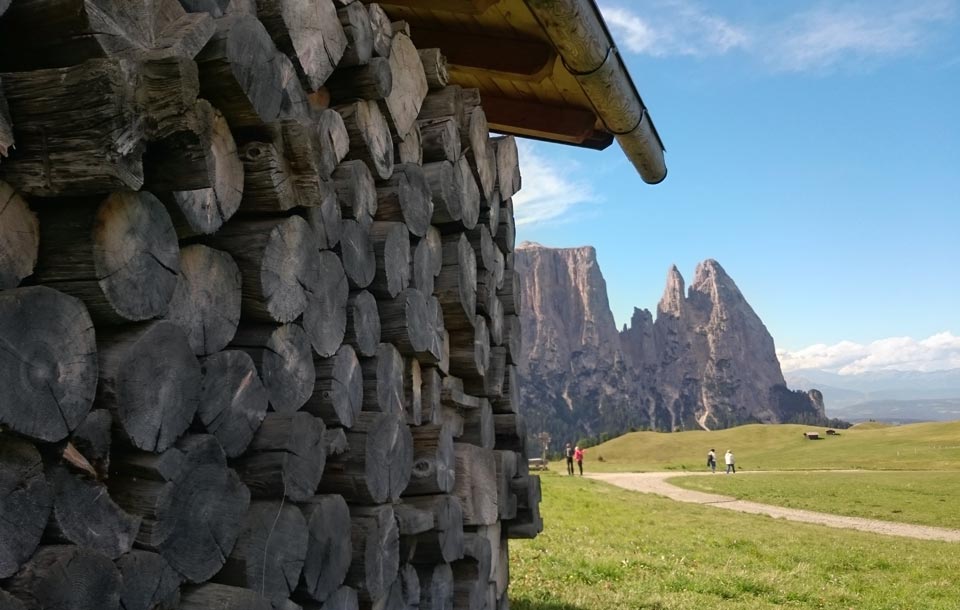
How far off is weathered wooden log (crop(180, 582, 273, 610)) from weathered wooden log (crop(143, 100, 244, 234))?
97 cm

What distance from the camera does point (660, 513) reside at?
16.5 metres

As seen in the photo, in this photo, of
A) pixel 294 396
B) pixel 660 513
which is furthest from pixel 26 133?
pixel 660 513

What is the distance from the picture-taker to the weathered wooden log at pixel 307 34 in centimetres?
288

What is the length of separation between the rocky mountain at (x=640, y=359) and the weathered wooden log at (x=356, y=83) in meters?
151

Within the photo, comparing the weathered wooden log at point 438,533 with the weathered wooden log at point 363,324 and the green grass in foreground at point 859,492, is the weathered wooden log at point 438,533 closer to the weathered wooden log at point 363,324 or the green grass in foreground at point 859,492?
the weathered wooden log at point 363,324

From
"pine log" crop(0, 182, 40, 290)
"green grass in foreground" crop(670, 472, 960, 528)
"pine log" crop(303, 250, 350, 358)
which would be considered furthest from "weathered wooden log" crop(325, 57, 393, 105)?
"green grass in foreground" crop(670, 472, 960, 528)

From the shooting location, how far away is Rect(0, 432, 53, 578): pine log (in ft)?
5.59

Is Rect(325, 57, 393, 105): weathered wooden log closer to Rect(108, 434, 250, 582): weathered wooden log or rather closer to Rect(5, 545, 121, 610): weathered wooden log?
Rect(108, 434, 250, 582): weathered wooden log

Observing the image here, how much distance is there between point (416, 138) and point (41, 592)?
118 inches

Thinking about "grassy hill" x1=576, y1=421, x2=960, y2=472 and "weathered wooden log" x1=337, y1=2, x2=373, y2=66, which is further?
"grassy hill" x1=576, y1=421, x2=960, y2=472

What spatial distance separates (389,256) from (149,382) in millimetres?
1590

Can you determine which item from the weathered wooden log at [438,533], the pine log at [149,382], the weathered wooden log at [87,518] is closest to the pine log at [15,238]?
the pine log at [149,382]

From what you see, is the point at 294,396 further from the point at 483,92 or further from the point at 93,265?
the point at 483,92

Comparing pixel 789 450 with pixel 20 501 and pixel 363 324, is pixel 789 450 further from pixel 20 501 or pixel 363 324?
pixel 20 501
